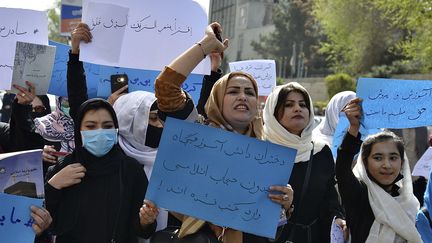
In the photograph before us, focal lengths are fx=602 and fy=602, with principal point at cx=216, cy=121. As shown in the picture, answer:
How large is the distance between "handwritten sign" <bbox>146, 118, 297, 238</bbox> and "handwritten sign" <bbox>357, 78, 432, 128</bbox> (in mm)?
785

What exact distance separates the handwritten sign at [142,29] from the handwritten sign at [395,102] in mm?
938

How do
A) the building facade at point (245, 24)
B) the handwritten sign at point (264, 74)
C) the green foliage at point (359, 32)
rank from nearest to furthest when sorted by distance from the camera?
the handwritten sign at point (264, 74), the green foliage at point (359, 32), the building facade at point (245, 24)

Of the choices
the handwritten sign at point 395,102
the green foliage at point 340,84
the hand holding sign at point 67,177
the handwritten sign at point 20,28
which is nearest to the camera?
the hand holding sign at point 67,177

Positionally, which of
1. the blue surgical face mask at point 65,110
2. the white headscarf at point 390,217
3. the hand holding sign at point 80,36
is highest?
the hand holding sign at point 80,36

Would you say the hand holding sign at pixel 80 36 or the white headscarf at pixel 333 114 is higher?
the hand holding sign at pixel 80 36

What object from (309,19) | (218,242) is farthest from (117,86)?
(309,19)

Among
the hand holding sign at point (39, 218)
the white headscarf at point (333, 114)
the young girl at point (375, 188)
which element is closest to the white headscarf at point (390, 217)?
the young girl at point (375, 188)

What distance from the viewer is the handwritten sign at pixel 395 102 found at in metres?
3.03

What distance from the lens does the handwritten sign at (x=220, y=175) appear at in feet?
7.97

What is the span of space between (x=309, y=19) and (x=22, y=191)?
156 ft

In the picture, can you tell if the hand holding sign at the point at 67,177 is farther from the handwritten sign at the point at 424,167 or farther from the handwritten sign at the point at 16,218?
the handwritten sign at the point at 424,167

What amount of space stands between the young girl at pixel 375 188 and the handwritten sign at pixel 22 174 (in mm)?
1486

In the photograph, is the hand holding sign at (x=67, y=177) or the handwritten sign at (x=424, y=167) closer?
the hand holding sign at (x=67, y=177)

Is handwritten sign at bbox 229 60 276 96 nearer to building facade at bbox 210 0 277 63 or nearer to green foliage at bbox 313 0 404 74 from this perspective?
green foliage at bbox 313 0 404 74
